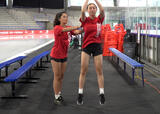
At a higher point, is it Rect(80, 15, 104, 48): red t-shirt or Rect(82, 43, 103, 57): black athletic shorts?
Rect(80, 15, 104, 48): red t-shirt

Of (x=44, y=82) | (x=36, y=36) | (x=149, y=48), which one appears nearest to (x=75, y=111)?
(x=44, y=82)

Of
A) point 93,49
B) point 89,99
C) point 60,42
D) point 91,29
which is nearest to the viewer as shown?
point 91,29

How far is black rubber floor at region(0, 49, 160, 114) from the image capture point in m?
4.38

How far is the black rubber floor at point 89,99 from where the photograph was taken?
438 cm

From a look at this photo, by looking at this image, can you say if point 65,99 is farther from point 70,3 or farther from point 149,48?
point 70,3

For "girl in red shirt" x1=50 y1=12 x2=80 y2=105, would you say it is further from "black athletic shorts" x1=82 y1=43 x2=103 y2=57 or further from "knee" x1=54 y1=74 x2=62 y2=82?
"black athletic shorts" x1=82 y1=43 x2=103 y2=57

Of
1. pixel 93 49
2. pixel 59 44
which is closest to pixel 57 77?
pixel 59 44

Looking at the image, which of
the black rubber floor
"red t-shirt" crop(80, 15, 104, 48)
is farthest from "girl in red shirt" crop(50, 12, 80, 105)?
the black rubber floor

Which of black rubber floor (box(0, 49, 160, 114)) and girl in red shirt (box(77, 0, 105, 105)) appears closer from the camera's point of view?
girl in red shirt (box(77, 0, 105, 105))

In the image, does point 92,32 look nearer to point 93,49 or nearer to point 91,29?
point 91,29

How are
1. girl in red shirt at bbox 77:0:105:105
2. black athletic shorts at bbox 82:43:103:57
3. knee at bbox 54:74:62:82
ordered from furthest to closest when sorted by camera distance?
1. knee at bbox 54:74:62:82
2. black athletic shorts at bbox 82:43:103:57
3. girl in red shirt at bbox 77:0:105:105

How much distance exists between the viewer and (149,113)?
423 centimetres

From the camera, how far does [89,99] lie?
5125 millimetres

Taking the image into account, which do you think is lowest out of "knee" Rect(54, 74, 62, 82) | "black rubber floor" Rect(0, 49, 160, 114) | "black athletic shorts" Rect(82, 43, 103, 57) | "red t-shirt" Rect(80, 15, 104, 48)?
"black rubber floor" Rect(0, 49, 160, 114)
